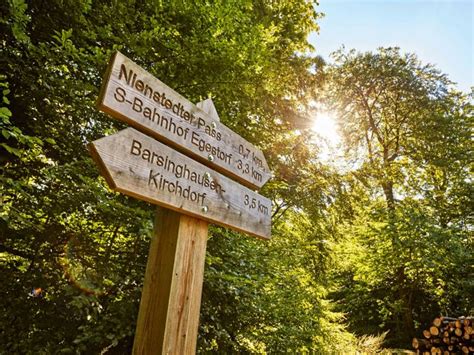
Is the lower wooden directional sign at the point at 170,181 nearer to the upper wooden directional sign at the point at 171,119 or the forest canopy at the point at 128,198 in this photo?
the upper wooden directional sign at the point at 171,119

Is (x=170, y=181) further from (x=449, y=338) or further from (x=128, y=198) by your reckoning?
(x=449, y=338)

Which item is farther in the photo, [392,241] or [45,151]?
[392,241]

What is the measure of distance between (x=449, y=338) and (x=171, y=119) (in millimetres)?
7310

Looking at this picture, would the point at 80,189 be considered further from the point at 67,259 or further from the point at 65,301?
the point at 65,301

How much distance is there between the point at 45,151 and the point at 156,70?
1444mm

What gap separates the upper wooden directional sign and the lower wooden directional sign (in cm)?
7

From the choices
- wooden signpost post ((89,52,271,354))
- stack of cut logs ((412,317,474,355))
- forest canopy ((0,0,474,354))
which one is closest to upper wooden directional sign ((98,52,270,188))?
wooden signpost post ((89,52,271,354))

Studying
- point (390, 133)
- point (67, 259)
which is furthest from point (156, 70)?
point (390, 133)

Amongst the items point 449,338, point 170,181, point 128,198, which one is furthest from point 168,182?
point 449,338

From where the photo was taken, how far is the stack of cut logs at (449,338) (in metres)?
5.60

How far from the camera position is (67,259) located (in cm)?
294

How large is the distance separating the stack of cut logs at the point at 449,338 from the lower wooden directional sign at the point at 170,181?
20.1 ft

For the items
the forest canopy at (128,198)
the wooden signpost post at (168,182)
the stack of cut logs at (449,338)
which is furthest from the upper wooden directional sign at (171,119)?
the stack of cut logs at (449,338)

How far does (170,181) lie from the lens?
4.48 ft
